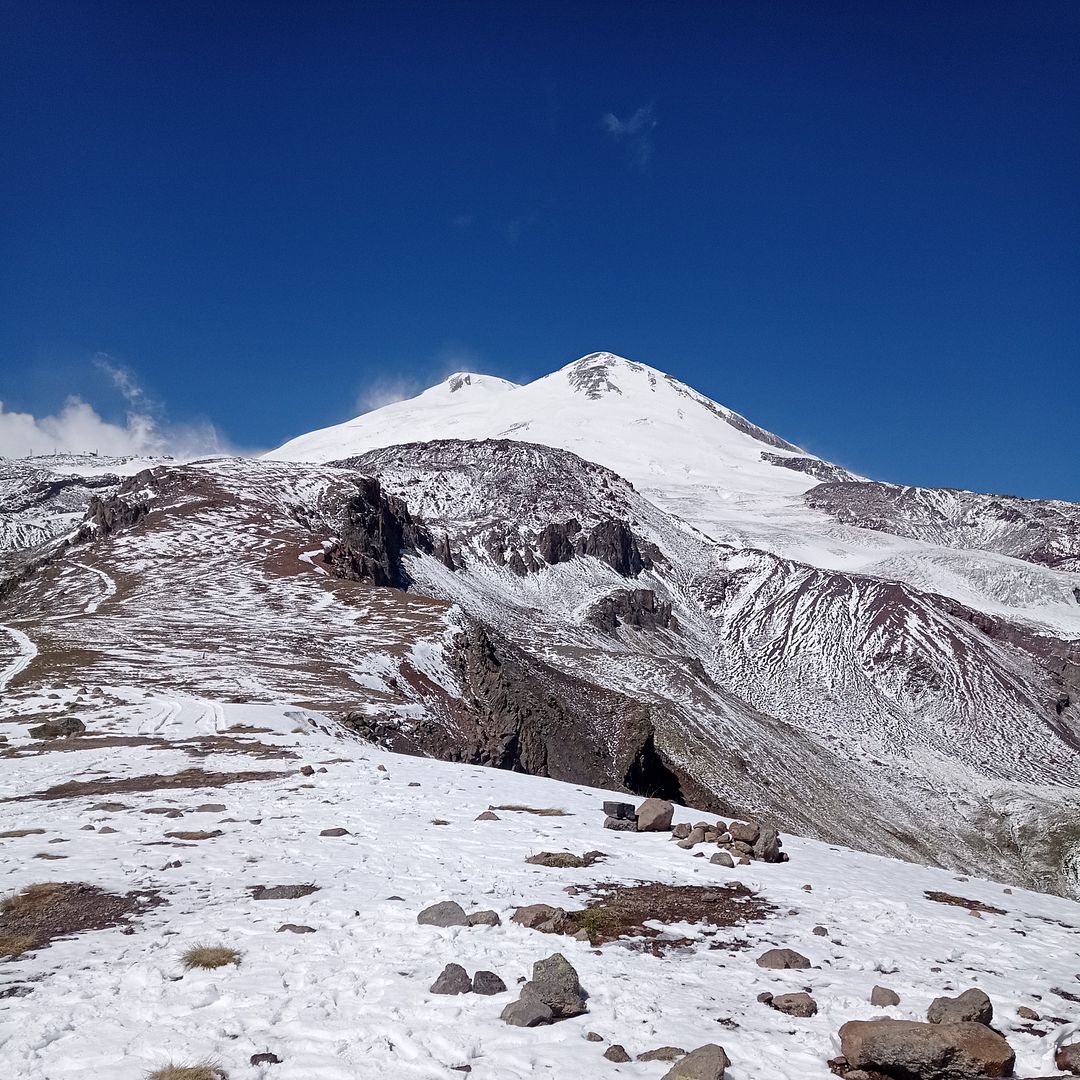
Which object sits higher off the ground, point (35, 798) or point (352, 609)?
point (352, 609)

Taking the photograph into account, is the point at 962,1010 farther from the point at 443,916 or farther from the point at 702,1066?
the point at 443,916

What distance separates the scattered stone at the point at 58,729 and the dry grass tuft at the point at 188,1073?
22.1 meters

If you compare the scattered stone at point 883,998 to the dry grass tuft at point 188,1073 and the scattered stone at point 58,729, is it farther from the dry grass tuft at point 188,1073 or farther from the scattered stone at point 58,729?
the scattered stone at point 58,729

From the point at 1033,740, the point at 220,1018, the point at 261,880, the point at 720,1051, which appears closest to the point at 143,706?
the point at 261,880

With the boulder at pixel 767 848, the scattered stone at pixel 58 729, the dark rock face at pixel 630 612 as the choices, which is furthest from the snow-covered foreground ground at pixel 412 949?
the dark rock face at pixel 630 612

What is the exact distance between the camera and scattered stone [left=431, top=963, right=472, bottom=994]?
29.4 ft

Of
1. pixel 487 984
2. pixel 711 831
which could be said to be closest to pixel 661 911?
pixel 487 984

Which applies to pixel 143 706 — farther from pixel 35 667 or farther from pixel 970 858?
pixel 970 858

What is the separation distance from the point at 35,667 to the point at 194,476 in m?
75.3

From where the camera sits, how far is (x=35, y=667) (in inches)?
1435

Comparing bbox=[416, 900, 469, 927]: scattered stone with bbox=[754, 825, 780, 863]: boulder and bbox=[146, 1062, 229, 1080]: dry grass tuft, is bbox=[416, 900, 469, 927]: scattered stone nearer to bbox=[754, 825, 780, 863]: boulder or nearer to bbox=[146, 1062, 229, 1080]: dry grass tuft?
bbox=[146, 1062, 229, 1080]: dry grass tuft

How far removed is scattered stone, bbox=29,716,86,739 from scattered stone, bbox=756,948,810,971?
24367 mm

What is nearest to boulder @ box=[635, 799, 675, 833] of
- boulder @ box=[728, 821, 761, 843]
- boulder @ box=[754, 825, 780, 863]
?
boulder @ box=[728, 821, 761, 843]

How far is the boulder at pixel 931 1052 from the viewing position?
7277mm
